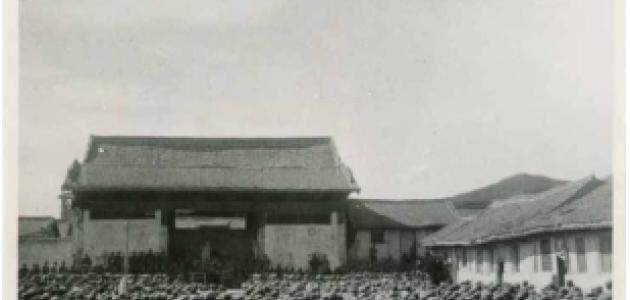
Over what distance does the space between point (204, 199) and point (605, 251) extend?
13.2 m

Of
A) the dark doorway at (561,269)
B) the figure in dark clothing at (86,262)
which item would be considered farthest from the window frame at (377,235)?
the dark doorway at (561,269)

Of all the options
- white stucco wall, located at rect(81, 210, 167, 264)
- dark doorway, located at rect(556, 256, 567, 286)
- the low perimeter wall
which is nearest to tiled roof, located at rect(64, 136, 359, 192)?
white stucco wall, located at rect(81, 210, 167, 264)

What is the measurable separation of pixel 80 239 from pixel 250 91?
10093 mm

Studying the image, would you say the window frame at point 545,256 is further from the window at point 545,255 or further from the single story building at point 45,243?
the single story building at point 45,243

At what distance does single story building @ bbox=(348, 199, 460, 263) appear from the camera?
88.8ft

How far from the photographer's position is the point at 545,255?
631 inches

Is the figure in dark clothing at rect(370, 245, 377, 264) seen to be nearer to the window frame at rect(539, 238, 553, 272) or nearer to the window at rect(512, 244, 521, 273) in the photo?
the window at rect(512, 244, 521, 273)

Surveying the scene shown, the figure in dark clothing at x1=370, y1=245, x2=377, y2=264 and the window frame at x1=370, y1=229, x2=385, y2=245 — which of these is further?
the window frame at x1=370, y1=229, x2=385, y2=245

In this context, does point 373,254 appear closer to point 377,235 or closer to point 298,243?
point 377,235

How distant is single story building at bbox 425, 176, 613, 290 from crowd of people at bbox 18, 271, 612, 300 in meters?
0.50

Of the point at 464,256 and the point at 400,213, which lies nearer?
the point at 464,256

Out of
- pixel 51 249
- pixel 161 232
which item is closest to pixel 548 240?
pixel 161 232

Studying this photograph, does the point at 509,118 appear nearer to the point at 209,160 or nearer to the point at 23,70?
the point at 23,70

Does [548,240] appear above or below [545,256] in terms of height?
above
